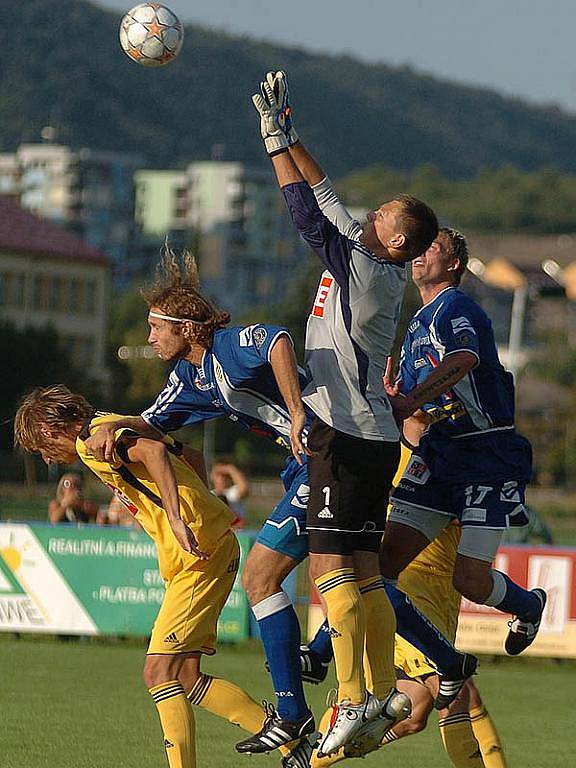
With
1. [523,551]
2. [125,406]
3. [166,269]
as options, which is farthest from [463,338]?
[125,406]

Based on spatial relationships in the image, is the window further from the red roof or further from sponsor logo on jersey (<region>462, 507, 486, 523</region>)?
sponsor logo on jersey (<region>462, 507, 486, 523</region>)

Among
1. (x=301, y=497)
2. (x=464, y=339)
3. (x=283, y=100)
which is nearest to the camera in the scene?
(x=283, y=100)

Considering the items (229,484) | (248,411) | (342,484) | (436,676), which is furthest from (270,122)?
(229,484)

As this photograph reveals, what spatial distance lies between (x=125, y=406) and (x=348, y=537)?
6554 cm

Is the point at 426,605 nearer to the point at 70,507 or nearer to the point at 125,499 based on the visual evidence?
the point at 125,499

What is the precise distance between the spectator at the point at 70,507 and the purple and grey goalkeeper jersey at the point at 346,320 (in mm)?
10996

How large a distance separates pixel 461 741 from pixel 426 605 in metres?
0.70

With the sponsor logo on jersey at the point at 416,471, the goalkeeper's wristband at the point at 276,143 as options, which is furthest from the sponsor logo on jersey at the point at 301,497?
the goalkeeper's wristband at the point at 276,143

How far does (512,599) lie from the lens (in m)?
7.84

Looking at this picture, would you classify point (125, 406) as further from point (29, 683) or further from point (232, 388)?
point (232, 388)

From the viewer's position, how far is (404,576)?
7922mm

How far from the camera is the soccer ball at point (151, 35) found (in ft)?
27.4

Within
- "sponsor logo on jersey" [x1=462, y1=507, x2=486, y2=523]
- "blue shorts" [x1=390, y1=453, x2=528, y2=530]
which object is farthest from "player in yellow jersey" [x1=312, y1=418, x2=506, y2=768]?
"sponsor logo on jersey" [x1=462, y1=507, x2=486, y2=523]

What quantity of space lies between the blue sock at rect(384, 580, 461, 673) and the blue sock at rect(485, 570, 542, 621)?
360 millimetres
